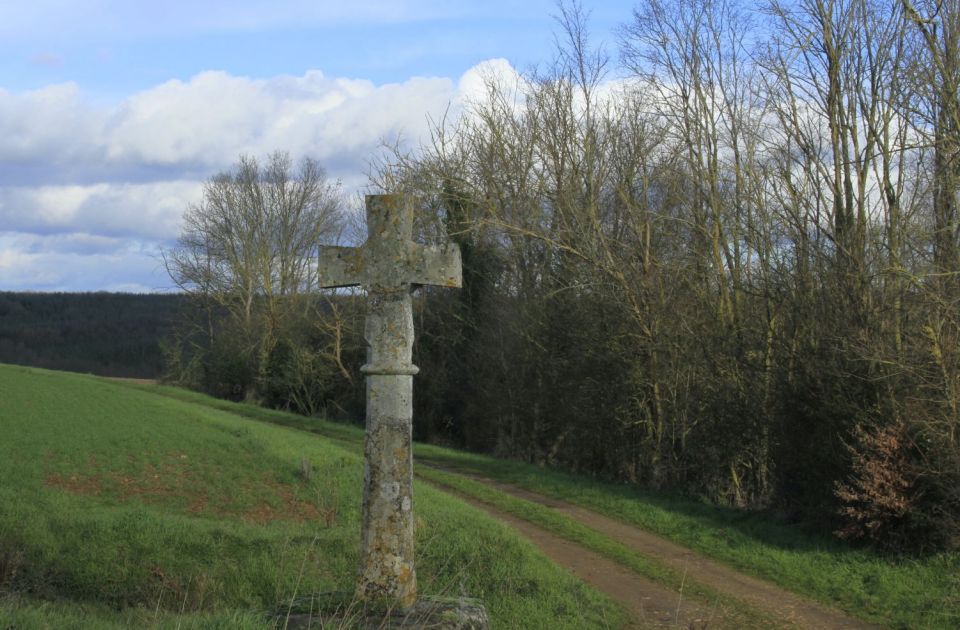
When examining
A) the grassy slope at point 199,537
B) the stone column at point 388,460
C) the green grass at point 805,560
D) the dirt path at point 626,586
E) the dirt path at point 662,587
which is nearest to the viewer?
the stone column at point 388,460

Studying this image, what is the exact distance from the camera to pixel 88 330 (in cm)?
8694

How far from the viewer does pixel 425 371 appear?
111 feet

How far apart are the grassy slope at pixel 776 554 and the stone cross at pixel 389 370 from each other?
5.39 meters

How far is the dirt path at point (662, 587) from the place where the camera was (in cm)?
997

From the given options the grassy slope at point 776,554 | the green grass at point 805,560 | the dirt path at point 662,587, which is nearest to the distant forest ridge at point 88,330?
the grassy slope at point 776,554

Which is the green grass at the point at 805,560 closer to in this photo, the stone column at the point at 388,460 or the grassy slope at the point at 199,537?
the grassy slope at the point at 199,537

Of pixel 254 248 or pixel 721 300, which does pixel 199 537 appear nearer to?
pixel 721 300

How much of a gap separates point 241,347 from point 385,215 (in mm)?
42586

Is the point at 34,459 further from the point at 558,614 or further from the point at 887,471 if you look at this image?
the point at 887,471

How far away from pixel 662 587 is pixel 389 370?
5.91m

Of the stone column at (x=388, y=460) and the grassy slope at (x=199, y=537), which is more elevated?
the stone column at (x=388, y=460)

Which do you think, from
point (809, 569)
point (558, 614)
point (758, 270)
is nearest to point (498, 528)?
point (558, 614)

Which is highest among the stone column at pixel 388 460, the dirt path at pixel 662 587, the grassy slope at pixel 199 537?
the stone column at pixel 388 460

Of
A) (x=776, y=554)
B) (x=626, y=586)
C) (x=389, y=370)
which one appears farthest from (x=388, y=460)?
(x=776, y=554)
